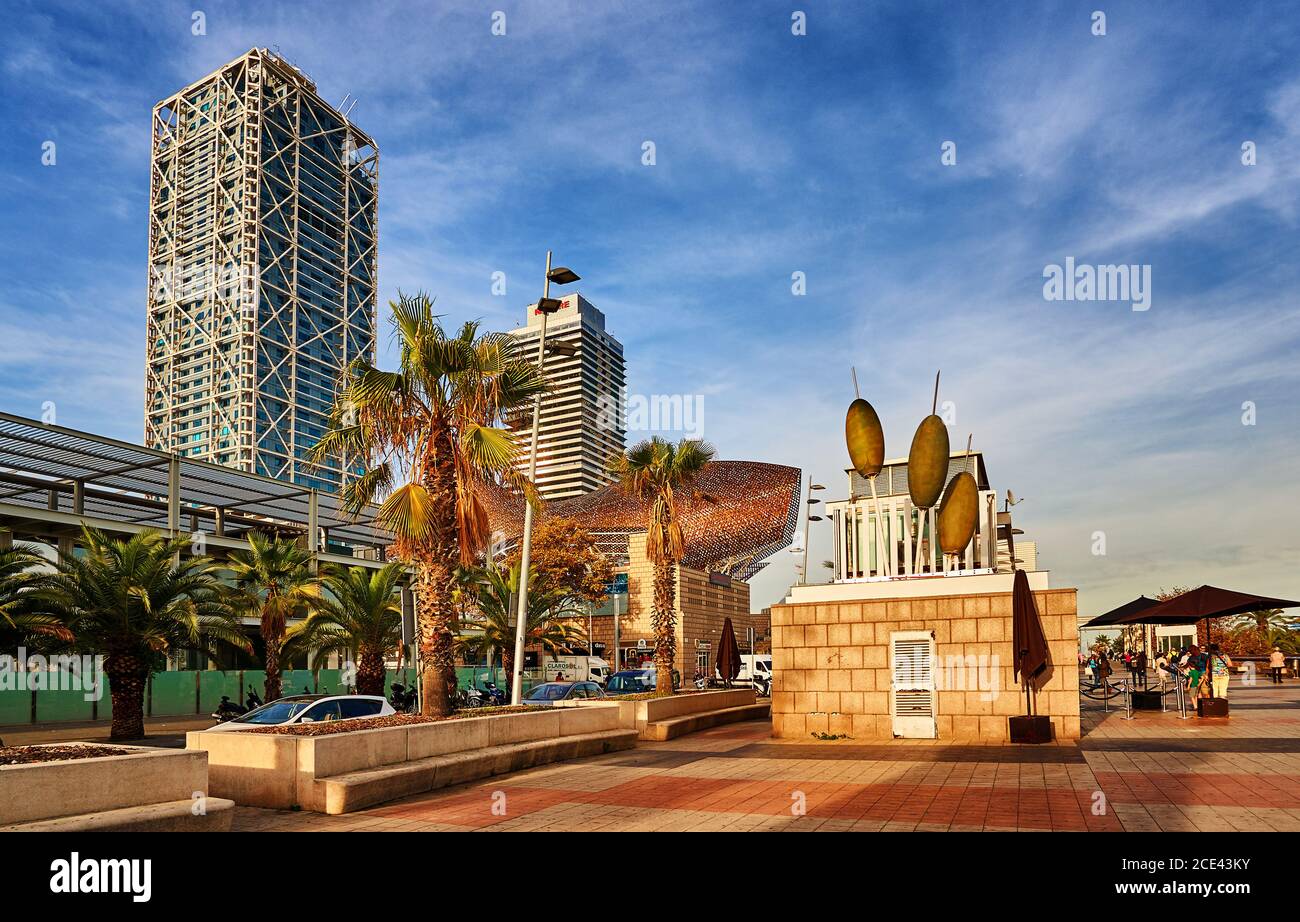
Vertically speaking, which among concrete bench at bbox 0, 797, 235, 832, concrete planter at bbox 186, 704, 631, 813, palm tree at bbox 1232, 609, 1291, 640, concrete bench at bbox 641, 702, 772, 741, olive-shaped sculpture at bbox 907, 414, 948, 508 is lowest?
palm tree at bbox 1232, 609, 1291, 640

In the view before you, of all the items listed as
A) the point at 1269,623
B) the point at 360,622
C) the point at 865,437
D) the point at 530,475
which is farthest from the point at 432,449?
the point at 1269,623

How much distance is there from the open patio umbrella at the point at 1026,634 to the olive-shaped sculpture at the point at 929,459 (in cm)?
354

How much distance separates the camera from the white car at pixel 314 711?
1512 cm

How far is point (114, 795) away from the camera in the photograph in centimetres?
862

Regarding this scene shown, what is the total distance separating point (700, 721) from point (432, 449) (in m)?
10.6

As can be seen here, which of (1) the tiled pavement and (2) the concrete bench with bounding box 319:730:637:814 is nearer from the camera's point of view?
(1) the tiled pavement

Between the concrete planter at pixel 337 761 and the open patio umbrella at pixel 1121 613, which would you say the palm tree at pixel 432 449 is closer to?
the concrete planter at pixel 337 761

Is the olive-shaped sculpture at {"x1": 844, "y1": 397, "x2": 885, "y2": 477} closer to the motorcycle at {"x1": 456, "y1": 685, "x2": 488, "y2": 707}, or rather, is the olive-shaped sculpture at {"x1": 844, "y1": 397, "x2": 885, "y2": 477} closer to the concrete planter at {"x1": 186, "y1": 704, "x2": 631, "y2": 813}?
the concrete planter at {"x1": 186, "y1": 704, "x2": 631, "y2": 813}

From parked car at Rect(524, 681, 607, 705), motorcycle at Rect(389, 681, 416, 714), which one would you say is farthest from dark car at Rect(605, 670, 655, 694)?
motorcycle at Rect(389, 681, 416, 714)

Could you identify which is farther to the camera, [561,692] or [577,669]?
[577,669]

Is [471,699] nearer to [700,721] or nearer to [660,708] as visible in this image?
[700,721]

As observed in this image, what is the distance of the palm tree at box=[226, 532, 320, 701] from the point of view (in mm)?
30062
